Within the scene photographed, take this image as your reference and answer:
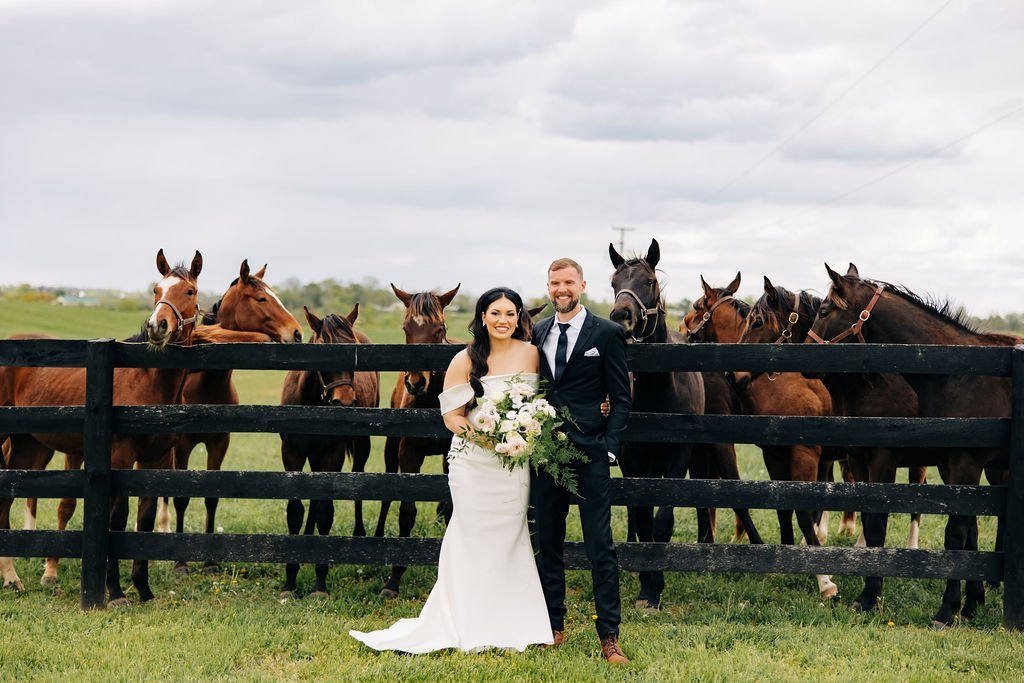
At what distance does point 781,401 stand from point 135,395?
599 cm

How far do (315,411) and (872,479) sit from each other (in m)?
4.44

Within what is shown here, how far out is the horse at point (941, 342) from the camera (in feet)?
22.4

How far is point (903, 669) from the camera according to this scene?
5.38 metres

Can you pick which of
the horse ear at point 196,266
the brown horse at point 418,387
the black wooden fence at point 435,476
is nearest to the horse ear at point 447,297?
the brown horse at point 418,387

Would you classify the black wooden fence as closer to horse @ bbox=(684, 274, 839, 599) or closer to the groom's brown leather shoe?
the groom's brown leather shoe

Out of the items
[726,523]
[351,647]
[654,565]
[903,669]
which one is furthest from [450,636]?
[726,523]

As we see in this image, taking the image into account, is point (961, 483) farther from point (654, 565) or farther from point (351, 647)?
point (351, 647)

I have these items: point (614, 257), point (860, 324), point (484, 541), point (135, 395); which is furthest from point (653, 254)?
point (135, 395)

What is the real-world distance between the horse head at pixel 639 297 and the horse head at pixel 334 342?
233cm

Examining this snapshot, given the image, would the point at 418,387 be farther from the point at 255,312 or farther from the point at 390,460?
the point at 255,312

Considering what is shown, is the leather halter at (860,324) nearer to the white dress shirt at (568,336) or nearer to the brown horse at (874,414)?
the brown horse at (874,414)

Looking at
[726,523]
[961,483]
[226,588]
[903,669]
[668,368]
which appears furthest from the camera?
[726,523]

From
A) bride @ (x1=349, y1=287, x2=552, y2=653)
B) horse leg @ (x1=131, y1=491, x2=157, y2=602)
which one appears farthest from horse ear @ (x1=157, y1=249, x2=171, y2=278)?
bride @ (x1=349, y1=287, x2=552, y2=653)

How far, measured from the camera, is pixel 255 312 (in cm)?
785
